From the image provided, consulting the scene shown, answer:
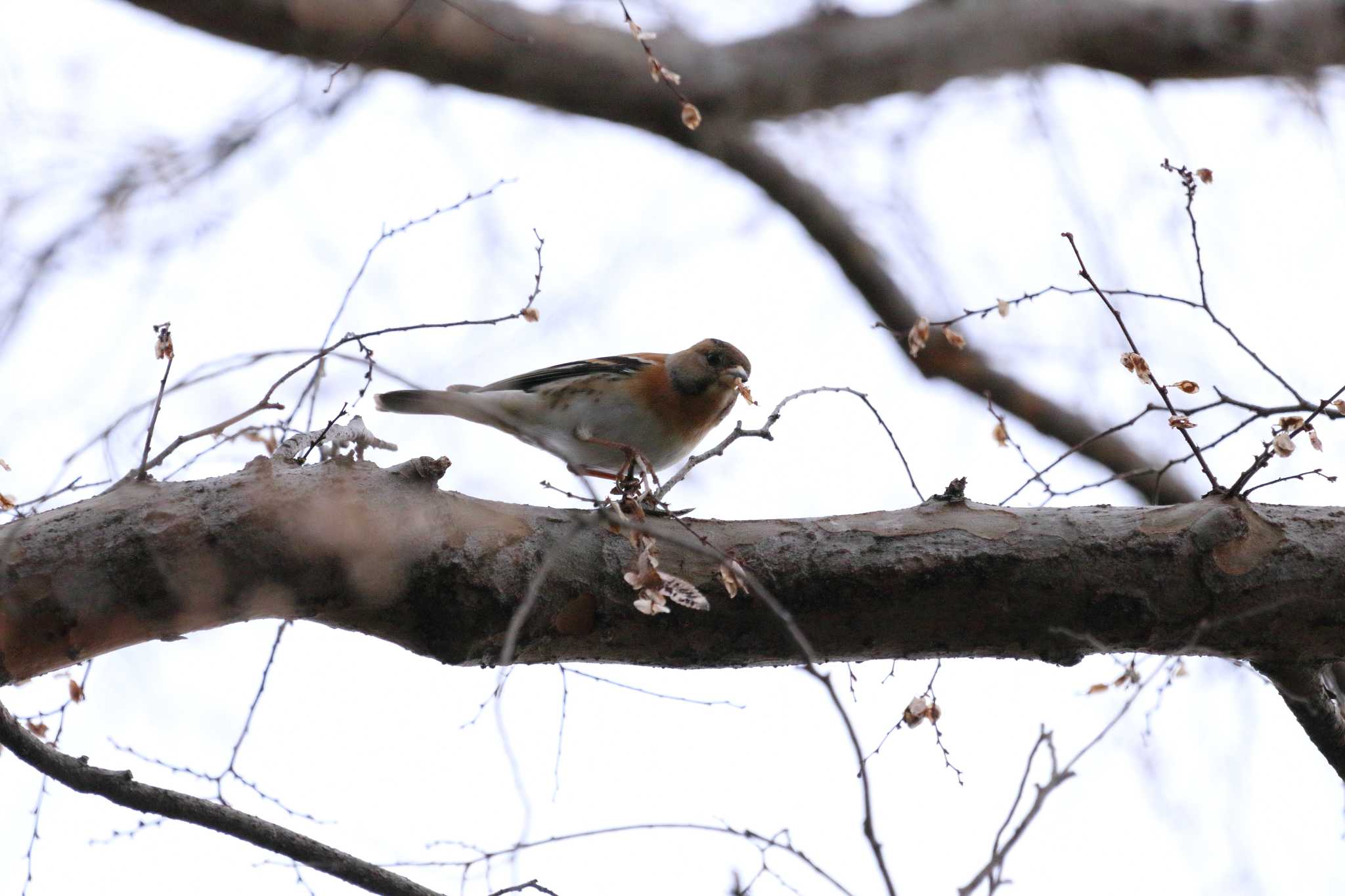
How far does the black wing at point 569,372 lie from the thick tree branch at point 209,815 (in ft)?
10.2

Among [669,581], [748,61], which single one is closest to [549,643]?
[669,581]

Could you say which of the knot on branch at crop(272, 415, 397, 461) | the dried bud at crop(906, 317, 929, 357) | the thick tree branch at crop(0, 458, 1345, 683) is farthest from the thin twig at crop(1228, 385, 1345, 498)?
the knot on branch at crop(272, 415, 397, 461)

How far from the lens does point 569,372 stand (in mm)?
5668

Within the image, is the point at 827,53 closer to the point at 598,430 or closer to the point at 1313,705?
the point at 598,430

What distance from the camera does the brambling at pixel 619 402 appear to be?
17.7 ft

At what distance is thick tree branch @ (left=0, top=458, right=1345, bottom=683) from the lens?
278 centimetres

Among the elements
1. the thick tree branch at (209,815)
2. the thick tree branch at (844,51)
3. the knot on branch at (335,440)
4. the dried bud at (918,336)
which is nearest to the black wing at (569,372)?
the thick tree branch at (844,51)

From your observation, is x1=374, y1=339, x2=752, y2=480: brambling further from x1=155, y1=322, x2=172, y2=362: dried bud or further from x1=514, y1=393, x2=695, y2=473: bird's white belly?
x1=155, y1=322, x2=172, y2=362: dried bud

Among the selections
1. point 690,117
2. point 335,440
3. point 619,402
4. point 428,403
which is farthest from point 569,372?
point 335,440

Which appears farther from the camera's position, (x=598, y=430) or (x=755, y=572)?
(x=598, y=430)

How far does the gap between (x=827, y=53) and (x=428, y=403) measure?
9.53 ft

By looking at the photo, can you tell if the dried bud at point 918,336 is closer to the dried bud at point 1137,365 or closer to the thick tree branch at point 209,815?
the dried bud at point 1137,365

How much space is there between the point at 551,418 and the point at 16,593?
2980 mm

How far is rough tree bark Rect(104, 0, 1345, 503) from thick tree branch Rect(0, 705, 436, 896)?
3.65 meters
